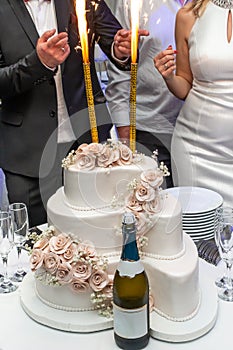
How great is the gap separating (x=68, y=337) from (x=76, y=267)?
5.5 inches

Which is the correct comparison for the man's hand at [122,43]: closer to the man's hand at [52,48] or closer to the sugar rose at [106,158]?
the man's hand at [52,48]

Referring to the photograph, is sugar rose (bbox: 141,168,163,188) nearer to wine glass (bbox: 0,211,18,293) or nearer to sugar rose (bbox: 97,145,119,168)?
sugar rose (bbox: 97,145,119,168)

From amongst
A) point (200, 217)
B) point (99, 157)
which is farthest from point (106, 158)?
point (200, 217)

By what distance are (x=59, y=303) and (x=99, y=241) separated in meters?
0.16

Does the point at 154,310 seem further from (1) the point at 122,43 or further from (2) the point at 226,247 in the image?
(1) the point at 122,43

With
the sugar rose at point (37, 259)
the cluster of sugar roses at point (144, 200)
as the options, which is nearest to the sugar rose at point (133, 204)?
the cluster of sugar roses at point (144, 200)

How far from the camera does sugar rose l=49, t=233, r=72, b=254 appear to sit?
105 centimetres

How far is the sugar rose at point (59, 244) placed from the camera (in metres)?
1.05

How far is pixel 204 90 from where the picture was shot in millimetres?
1993

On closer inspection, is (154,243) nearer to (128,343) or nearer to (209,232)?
(128,343)

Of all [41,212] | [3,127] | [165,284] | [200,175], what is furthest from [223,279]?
[3,127]

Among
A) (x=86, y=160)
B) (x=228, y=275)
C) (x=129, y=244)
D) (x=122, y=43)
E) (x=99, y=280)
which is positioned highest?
(x=122, y=43)

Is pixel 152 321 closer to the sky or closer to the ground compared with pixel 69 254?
closer to the ground

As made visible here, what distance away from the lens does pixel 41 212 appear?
2072 millimetres
